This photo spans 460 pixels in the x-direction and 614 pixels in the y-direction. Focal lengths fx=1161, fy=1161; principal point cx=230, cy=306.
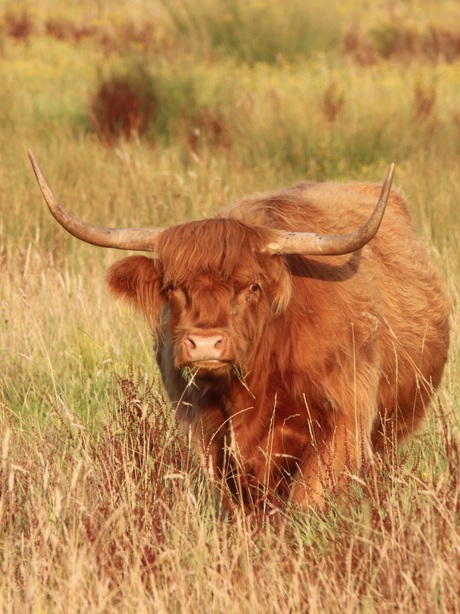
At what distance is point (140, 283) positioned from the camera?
4.45m

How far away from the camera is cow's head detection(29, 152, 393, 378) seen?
4.04 meters

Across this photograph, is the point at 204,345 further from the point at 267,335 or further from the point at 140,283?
the point at 140,283

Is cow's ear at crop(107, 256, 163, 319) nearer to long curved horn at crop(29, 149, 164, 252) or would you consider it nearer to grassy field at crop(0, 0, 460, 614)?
long curved horn at crop(29, 149, 164, 252)

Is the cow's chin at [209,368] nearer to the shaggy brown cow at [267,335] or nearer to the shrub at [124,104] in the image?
the shaggy brown cow at [267,335]

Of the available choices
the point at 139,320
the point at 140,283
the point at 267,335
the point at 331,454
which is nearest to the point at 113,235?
the point at 140,283

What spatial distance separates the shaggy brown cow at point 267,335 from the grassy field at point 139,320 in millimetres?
195

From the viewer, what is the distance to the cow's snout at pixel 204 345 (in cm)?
384

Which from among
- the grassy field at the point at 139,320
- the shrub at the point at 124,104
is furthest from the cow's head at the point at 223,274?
the shrub at the point at 124,104

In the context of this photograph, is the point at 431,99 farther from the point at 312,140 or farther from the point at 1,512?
the point at 1,512

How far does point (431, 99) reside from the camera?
1148 cm

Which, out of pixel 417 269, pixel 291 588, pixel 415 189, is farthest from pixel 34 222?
pixel 291 588

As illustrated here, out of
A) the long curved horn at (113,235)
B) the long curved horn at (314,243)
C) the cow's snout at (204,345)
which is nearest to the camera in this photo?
the cow's snout at (204,345)

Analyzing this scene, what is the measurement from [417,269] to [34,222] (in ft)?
12.1

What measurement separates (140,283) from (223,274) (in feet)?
1.44
